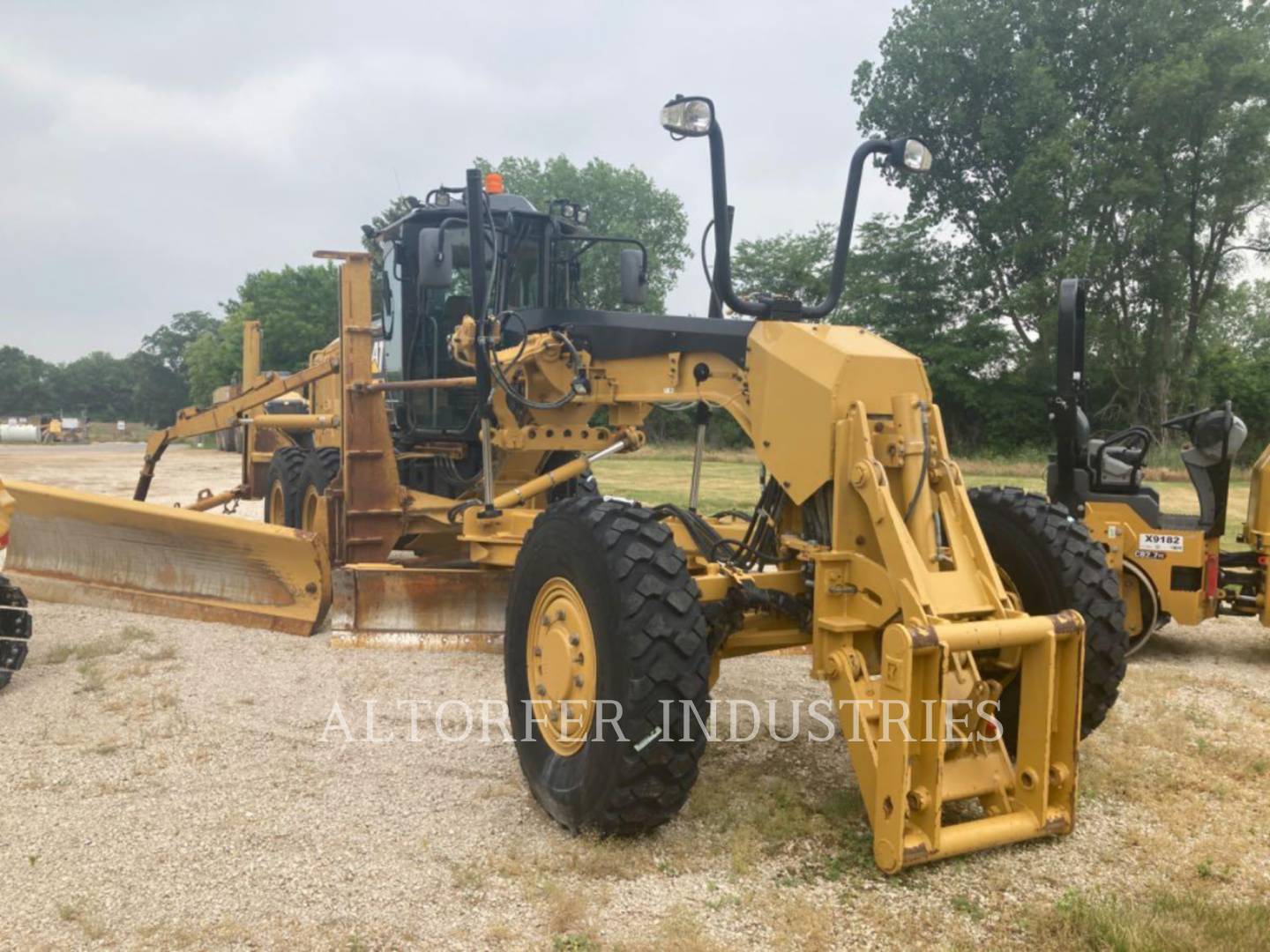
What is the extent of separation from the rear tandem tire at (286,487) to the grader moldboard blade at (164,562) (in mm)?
1316

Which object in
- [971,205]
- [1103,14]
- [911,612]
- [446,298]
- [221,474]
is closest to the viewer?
[911,612]

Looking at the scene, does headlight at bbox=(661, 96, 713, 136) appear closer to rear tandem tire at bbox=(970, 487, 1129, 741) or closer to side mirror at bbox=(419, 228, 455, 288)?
side mirror at bbox=(419, 228, 455, 288)

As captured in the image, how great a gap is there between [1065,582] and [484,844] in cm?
250

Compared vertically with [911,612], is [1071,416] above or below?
above

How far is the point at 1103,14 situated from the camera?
28.9 m

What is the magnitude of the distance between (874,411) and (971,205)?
98.7ft

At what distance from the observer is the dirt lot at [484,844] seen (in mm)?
2947

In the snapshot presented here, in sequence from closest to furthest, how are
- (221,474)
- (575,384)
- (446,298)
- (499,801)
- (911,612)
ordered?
1. (911,612)
2. (499,801)
3. (575,384)
4. (446,298)
5. (221,474)

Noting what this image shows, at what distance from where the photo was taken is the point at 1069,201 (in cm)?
2800

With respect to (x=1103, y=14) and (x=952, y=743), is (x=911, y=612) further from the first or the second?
(x=1103, y=14)

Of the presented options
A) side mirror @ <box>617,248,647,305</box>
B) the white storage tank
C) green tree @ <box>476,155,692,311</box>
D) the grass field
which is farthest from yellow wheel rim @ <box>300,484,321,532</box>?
the white storage tank

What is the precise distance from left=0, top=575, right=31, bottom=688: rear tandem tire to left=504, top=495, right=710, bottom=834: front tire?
2998mm

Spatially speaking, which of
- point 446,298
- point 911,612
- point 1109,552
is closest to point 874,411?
point 911,612

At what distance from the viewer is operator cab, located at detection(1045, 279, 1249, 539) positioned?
253 inches
